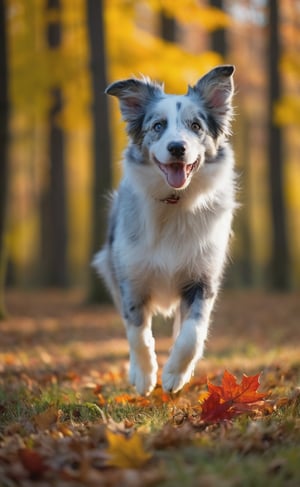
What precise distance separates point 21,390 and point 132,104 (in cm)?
264

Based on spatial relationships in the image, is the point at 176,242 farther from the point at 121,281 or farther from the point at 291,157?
the point at 291,157

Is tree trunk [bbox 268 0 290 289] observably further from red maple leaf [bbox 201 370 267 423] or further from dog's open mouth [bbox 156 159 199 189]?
red maple leaf [bbox 201 370 267 423]

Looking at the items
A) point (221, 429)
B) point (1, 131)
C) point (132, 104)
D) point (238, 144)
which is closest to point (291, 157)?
point (238, 144)

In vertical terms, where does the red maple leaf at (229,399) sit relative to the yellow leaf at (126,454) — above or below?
below

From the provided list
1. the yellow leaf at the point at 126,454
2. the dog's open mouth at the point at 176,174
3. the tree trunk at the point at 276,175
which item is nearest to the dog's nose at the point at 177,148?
the dog's open mouth at the point at 176,174

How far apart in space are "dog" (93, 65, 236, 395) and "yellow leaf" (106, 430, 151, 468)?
6.14ft

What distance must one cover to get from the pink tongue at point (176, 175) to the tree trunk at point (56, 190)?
12.5 meters

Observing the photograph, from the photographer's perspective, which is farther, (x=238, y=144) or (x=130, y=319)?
(x=238, y=144)

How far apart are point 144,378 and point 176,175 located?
1.69 metres

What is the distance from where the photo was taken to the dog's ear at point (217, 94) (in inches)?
227

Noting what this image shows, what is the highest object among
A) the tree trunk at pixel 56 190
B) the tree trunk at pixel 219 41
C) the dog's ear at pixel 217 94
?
the tree trunk at pixel 219 41

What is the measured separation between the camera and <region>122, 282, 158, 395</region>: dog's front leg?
225 inches

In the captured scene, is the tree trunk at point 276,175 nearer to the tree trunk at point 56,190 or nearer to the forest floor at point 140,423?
the tree trunk at point 56,190

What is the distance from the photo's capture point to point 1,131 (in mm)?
11422
